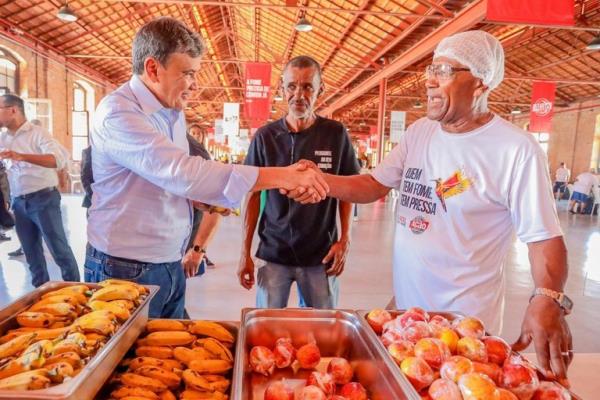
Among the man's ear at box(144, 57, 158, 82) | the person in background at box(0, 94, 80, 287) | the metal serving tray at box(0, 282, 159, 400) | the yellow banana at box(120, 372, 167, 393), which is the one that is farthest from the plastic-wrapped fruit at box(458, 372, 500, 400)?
the person in background at box(0, 94, 80, 287)

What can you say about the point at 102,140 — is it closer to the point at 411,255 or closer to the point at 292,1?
the point at 411,255

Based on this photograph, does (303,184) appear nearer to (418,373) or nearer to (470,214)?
(470,214)

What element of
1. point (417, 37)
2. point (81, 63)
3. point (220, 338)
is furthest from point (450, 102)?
point (81, 63)

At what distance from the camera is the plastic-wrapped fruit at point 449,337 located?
1.04 metres

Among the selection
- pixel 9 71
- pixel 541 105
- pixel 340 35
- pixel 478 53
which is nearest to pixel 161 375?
pixel 478 53

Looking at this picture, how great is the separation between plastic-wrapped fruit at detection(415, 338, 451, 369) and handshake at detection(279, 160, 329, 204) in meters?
0.74

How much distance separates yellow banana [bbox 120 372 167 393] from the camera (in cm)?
92

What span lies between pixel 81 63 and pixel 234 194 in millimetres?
15558

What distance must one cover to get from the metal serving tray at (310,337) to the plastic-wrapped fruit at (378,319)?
0.04 meters

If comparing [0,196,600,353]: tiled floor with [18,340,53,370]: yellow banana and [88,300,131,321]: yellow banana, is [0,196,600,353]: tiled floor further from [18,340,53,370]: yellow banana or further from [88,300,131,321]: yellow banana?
[18,340,53,370]: yellow banana

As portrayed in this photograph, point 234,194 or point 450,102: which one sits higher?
point 450,102

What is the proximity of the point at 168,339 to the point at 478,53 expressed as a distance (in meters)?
1.36

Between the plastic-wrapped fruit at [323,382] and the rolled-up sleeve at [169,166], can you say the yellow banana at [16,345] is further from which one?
the plastic-wrapped fruit at [323,382]

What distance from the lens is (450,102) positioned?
4.79 feet
